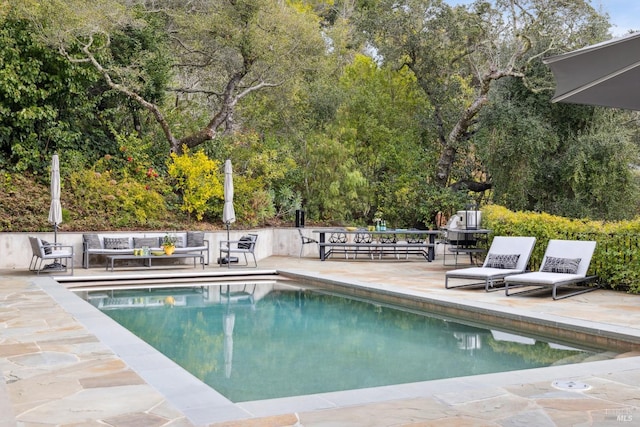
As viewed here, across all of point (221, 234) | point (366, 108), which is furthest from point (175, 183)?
point (366, 108)

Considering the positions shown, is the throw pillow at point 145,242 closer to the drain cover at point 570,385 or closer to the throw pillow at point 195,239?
the throw pillow at point 195,239

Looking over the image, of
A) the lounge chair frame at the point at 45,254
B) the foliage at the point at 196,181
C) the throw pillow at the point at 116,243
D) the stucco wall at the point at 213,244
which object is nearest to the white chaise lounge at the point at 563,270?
the stucco wall at the point at 213,244

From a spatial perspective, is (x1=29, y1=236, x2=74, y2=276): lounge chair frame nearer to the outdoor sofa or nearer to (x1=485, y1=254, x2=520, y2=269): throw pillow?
the outdoor sofa

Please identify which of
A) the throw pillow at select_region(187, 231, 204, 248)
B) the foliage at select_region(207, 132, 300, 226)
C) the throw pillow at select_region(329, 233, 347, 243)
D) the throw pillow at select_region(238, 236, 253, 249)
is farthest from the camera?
the foliage at select_region(207, 132, 300, 226)

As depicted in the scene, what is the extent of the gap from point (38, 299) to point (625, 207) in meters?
15.4

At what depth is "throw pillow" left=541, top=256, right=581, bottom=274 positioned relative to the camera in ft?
30.3

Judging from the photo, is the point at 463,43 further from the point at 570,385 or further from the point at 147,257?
the point at 570,385

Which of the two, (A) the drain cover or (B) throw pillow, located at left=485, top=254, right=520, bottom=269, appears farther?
(B) throw pillow, located at left=485, top=254, right=520, bottom=269

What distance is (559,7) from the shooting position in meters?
17.9

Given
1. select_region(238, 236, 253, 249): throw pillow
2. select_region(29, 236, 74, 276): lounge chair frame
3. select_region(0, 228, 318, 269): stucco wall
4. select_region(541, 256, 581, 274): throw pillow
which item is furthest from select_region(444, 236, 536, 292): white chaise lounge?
select_region(29, 236, 74, 276): lounge chair frame

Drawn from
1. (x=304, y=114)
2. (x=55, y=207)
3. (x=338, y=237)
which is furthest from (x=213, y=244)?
(x=304, y=114)

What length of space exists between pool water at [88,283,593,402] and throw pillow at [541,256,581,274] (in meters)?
2.52

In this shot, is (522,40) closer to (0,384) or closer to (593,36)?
(593,36)

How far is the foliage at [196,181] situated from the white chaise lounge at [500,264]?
769 centimetres
